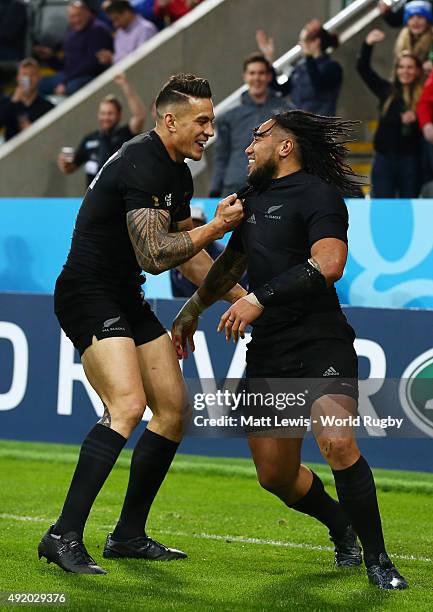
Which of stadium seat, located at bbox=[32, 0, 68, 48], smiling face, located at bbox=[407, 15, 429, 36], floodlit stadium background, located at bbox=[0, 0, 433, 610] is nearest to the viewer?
floodlit stadium background, located at bbox=[0, 0, 433, 610]

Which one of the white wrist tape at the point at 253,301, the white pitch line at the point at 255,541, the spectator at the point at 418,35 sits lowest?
the white pitch line at the point at 255,541

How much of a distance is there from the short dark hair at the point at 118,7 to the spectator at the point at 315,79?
2.61 m

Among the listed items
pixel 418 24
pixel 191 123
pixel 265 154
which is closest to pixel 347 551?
pixel 265 154

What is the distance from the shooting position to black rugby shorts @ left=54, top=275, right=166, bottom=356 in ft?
19.7

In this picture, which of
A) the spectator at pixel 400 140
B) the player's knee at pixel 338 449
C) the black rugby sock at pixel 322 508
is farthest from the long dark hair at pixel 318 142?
the spectator at pixel 400 140

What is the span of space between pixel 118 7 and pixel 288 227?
30.8 ft

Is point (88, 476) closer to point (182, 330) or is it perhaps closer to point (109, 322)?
point (109, 322)

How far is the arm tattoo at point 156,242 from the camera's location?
18.9ft

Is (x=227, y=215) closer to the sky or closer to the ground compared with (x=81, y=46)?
closer to the ground

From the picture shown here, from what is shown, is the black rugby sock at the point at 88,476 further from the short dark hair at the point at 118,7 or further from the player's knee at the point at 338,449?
the short dark hair at the point at 118,7

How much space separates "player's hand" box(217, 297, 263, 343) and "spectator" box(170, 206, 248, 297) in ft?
15.6

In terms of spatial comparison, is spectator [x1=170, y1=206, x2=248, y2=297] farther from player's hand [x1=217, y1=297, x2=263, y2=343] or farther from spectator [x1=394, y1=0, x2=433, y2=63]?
player's hand [x1=217, y1=297, x2=263, y2=343]

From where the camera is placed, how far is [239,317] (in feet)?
17.9

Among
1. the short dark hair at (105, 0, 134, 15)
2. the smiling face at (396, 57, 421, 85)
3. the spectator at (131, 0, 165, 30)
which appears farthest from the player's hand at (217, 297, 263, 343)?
the spectator at (131, 0, 165, 30)
